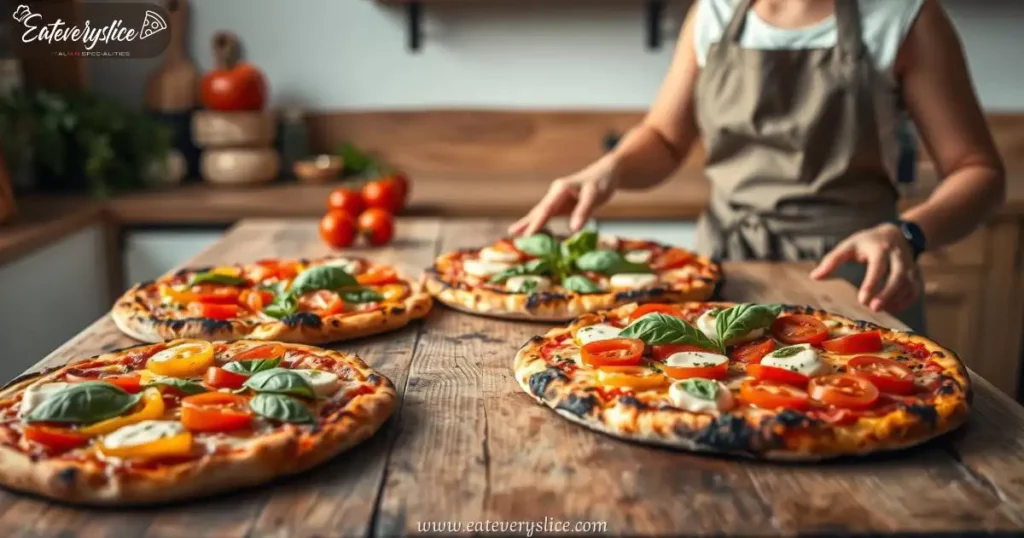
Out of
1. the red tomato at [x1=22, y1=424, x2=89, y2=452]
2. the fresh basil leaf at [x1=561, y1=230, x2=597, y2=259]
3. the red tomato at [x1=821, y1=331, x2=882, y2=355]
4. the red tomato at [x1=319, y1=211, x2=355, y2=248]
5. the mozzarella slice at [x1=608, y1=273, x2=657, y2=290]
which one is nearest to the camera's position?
the red tomato at [x1=22, y1=424, x2=89, y2=452]

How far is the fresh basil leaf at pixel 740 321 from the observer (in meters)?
1.49

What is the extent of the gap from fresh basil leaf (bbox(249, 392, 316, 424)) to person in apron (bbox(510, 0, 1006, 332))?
3.47 feet

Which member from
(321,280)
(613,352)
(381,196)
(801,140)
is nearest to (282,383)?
(613,352)

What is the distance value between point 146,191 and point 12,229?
70 cm

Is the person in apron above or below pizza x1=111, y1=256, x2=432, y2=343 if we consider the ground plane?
above

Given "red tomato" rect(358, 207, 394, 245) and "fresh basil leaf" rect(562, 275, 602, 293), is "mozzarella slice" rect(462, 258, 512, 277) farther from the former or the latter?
"red tomato" rect(358, 207, 394, 245)

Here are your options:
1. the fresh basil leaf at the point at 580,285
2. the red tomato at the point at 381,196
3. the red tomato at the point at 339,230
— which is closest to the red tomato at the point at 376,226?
the red tomato at the point at 339,230

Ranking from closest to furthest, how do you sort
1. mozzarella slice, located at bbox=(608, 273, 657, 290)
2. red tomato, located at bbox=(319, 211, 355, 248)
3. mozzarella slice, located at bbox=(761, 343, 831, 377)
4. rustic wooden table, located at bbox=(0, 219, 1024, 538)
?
rustic wooden table, located at bbox=(0, 219, 1024, 538) → mozzarella slice, located at bbox=(761, 343, 831, 377) → mozzarella slice, located at bbox=(608, 273, 657, 290) → red tomato, located at bbox=(319, 211, 355, 248)

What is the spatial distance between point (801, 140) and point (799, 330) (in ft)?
2.76

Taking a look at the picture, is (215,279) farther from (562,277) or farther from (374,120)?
(374,120)

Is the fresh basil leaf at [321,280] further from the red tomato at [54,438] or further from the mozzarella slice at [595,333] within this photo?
the red tomato at [54,438]

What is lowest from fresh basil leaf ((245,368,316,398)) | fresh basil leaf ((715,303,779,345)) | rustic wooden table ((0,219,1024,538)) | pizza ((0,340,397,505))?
rustic wooden table ((0,219,1024,538))

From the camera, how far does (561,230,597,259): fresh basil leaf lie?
80.7 inches

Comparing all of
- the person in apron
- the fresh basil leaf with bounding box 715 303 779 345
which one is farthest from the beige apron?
the fresh basil leaf with bounding box 715 303 779 345
